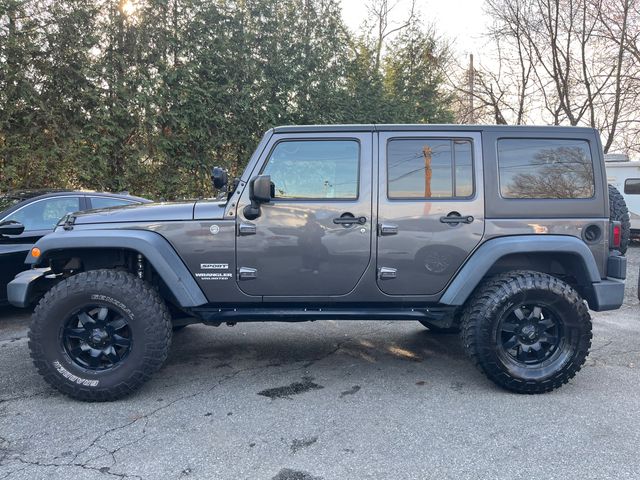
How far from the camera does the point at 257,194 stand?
3496mm

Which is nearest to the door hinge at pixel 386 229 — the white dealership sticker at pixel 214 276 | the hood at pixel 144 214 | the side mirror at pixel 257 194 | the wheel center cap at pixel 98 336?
the side mirror at pixel 257 194

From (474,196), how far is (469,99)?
764 inches

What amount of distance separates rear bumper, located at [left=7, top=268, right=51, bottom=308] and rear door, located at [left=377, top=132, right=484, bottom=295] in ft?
9.01

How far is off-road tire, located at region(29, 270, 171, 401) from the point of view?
3506mm

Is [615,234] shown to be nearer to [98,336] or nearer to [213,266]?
[213,266]

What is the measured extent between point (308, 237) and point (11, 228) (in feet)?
12.2

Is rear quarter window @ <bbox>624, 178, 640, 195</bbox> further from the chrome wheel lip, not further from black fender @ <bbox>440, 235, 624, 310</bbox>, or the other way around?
the chrome wheel lip

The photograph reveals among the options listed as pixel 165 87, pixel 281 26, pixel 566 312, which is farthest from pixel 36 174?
pixel 566 312

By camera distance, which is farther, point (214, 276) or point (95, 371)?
point (214, 276)

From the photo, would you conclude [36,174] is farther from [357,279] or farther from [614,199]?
[614,199]

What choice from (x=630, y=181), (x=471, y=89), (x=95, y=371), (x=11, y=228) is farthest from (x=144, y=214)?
(x=471, y=89)

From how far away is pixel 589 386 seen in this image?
3.82m

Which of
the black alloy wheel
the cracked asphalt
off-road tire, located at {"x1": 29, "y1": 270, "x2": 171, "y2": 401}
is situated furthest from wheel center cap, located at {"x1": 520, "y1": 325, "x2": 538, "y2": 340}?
off-road tire, located at {"x1": 29, "y1": 270, "x2": 171, "y2": 401}

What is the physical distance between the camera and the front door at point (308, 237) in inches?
144
